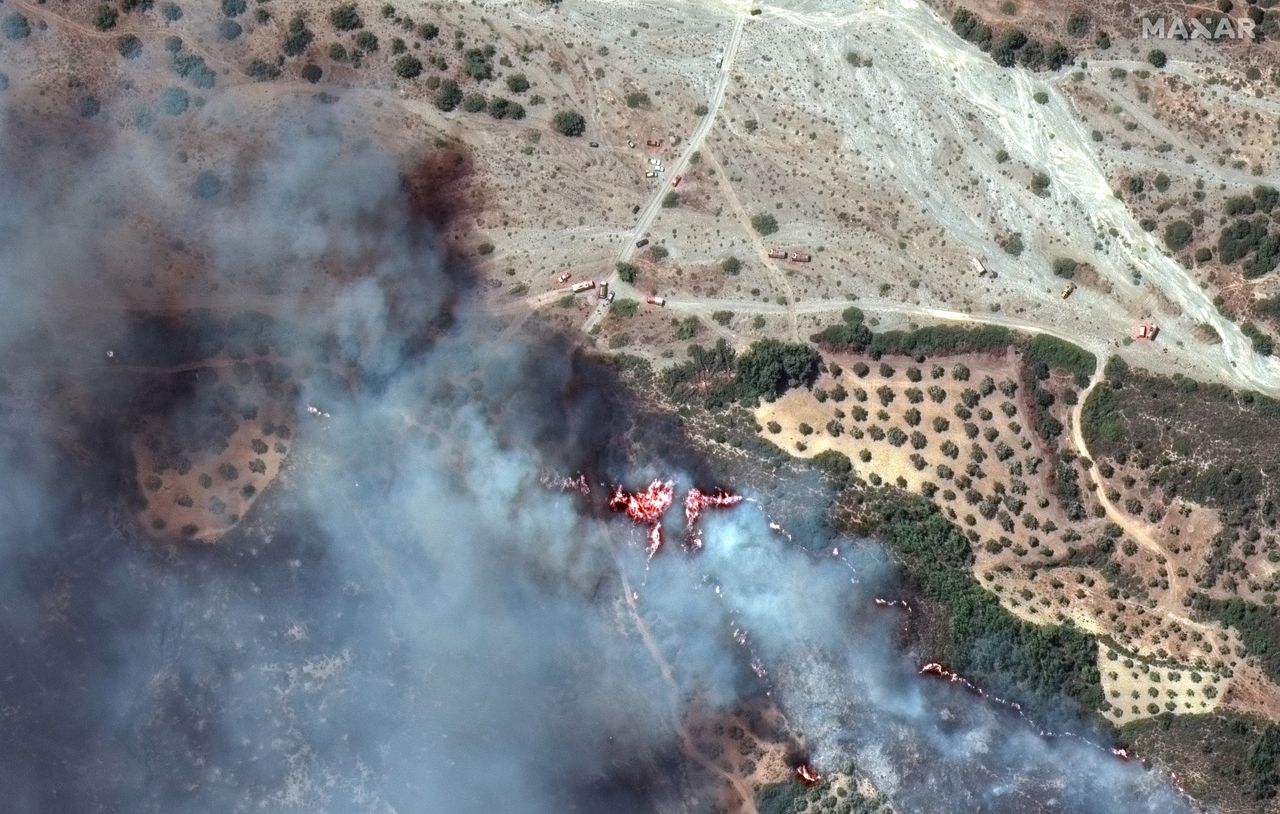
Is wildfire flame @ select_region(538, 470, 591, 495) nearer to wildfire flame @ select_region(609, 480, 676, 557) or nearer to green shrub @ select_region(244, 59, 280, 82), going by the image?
wildfire flame @ select_region(609, 480, 676, 557)

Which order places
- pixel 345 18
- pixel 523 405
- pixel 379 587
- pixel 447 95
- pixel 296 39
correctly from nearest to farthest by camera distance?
pixel 379 587 → pixel 523 405 → pixel 296 39 → pixel 345 18 → pixel 447 95

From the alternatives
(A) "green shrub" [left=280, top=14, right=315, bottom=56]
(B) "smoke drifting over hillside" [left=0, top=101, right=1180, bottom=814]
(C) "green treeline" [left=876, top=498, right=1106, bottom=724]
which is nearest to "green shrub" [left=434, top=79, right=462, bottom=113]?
(B) "smoke drifting over hillside" [left=0, top=101, right=1180, bottom=814]

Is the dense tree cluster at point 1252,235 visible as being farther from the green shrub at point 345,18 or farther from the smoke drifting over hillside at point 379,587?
the green shrub at point 345,18

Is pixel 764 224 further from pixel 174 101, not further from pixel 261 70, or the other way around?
pixel 174 101

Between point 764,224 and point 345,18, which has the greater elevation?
point 345,18

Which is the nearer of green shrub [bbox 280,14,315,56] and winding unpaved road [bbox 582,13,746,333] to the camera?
green shrub [bbox 280,14,315,56]

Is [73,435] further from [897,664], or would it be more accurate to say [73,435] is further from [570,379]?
[897,664]

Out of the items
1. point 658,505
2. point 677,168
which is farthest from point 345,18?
point 658,505

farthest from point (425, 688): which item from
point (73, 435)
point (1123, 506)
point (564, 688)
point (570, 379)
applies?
point (1123, 506)

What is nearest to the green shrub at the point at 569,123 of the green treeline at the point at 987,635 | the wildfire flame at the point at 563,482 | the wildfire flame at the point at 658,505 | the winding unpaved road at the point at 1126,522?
the wildfire flame at the point at 563,482
